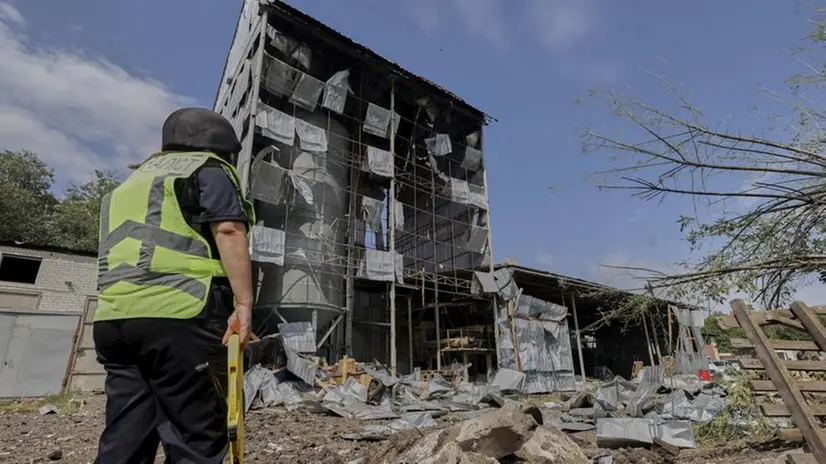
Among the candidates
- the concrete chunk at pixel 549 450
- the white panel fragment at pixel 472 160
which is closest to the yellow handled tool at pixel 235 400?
the concrete chunk at pixel 549 450

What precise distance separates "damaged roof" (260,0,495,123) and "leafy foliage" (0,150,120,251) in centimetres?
1461

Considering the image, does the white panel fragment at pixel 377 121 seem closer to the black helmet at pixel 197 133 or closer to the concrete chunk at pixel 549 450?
the concrete chunk at pixel 549 450

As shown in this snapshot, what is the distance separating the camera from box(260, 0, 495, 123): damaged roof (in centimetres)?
1323

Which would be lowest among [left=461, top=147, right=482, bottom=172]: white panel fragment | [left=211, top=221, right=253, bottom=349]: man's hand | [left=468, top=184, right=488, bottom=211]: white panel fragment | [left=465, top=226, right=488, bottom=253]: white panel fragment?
[left=211, top=221, right=253, bottom=349]: man's hand

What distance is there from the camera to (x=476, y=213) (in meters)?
17.7

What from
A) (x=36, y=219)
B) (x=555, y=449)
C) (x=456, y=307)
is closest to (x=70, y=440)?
(x=555, y=449)

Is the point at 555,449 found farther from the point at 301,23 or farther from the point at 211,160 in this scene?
the point at 301,23

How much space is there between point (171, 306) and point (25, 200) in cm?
2634

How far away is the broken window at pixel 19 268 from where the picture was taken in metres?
11.6

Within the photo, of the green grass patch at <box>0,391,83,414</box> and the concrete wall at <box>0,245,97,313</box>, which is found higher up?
the concrete wall at <box>0,245,97,313</box>

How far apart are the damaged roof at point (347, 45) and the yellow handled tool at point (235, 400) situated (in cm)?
1407

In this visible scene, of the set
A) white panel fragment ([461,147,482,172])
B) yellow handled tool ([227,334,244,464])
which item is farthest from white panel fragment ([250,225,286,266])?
yellow handled tool ([227,334,244,464])

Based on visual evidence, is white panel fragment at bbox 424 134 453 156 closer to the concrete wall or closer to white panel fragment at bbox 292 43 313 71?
white panel fragment at bbox 292 43 313 71

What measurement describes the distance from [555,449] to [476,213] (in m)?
14.9
